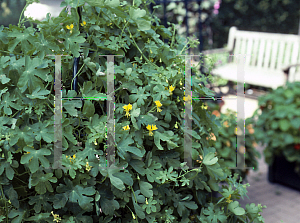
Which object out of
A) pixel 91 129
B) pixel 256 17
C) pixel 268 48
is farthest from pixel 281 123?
pixel 256 17

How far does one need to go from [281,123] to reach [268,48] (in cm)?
280

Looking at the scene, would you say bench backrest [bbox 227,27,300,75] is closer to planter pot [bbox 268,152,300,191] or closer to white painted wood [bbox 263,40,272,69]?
white painted wood [bbox 263,40,272,69]

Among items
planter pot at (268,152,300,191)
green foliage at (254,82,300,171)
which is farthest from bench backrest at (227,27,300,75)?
planter pot at (268,152,300,191)

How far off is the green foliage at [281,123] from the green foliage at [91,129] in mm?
2102

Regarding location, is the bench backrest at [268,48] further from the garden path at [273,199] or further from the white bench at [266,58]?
the garden path at [273,199]

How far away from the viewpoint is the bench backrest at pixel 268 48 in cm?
506

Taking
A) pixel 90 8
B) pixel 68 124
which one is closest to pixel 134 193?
pixel 68 124

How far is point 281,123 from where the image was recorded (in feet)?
9.84

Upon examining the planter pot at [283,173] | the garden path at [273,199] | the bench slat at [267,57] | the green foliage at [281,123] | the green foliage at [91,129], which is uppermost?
the green foliage at [91,129]

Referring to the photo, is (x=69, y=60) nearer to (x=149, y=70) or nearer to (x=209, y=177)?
(x=149, y=70)

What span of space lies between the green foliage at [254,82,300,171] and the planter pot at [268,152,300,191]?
0.06 metres

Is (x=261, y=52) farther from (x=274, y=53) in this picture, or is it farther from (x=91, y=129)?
(x=91, y=129)

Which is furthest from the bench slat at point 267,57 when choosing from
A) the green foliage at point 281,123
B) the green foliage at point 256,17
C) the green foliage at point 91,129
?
the green foliage at point 91,129

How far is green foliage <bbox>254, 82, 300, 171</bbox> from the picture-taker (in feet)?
9.71
